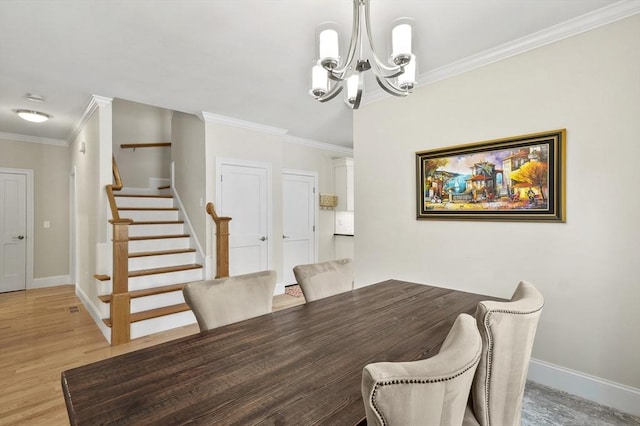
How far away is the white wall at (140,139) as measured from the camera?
18.5 ft

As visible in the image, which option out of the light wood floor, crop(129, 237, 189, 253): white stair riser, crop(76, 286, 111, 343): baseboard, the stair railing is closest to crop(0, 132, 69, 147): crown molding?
the light wood floor

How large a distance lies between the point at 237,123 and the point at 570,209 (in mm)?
3739

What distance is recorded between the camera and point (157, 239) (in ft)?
13.7

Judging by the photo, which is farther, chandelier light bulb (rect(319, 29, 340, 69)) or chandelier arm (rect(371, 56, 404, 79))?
chandelier arm (rect(371, 56, 404, 79))

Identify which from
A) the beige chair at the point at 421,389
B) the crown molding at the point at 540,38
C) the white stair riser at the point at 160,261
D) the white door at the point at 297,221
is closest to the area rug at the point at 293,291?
the white door at the point at 297,221

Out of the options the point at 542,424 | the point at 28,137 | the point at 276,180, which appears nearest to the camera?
the point at 542,424

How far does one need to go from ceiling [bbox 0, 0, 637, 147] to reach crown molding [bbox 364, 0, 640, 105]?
45 mm

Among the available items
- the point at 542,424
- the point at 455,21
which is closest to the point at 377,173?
the point at 455,21

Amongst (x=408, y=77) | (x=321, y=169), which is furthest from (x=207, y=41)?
(x=321, y=169)

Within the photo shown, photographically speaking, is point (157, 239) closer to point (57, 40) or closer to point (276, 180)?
point (276, 180)

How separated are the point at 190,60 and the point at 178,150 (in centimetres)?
264

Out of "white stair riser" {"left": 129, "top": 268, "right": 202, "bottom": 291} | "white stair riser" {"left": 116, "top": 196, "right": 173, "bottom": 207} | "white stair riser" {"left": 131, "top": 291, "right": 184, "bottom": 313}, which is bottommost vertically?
"white stair riser" {"left": 131, "top": 291, "right": 184, "bottom": 313}

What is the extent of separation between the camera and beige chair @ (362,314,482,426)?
62 cm

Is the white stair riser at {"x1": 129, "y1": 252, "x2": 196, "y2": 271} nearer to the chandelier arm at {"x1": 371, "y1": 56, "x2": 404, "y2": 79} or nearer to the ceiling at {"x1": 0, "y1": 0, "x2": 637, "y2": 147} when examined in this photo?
the ceiling at {"x1": 0, "y1": 0, "x2": 637, "y2": 147}
